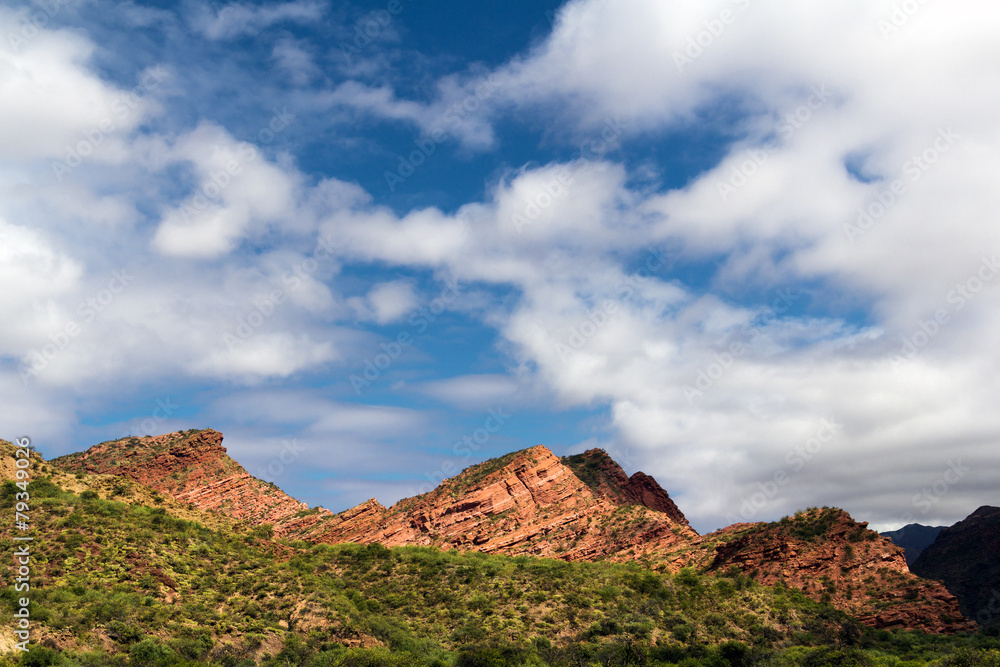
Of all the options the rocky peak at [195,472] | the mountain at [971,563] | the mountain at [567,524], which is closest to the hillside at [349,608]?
the mountain at [567,524]

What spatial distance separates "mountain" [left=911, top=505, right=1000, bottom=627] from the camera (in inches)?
4057

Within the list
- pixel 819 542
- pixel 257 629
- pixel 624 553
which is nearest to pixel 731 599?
pixel 819 542

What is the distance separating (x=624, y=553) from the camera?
86188 mm

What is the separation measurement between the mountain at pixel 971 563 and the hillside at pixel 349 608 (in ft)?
181

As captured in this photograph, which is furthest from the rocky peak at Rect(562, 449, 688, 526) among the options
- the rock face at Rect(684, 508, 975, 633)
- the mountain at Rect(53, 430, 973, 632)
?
the rock face at Rect(684, 508, 975, 633)

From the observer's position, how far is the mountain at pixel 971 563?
10306cm

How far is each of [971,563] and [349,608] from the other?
118 m

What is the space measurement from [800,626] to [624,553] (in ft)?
97.6

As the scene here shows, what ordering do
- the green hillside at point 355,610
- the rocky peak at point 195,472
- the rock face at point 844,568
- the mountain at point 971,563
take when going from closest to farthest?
the green hillside at point 355,610, the rock face at point 844,568, the mountain at point 971,563, the rocky peak at point 195,472

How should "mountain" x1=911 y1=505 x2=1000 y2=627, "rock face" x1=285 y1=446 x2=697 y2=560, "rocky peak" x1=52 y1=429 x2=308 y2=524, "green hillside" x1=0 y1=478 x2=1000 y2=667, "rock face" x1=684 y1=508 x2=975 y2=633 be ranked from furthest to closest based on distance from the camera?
"rocky peak" x1=52 y1=429 x2=308 y2=524 < "mountain" x1=911 y1=505 x2=1000 y2=627 < "rock face" x1=285 y1=446 x2=697 y2=560 < "rock face" x1=684 y1=508 x2=975 y2=633 < "green hillside" x1=0 y1=478 x2=1000 y2=667

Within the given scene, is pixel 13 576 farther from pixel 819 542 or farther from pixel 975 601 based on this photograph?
pixel 975 601

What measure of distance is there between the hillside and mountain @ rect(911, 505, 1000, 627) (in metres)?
55.2

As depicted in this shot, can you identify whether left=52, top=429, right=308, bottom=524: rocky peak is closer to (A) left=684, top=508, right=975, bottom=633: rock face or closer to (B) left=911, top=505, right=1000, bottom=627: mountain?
→ (A) left=684, top=508, right=975, bottom=633: rock face

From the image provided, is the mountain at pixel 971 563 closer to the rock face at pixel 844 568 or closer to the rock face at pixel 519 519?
the rock face at pixel 844 568
